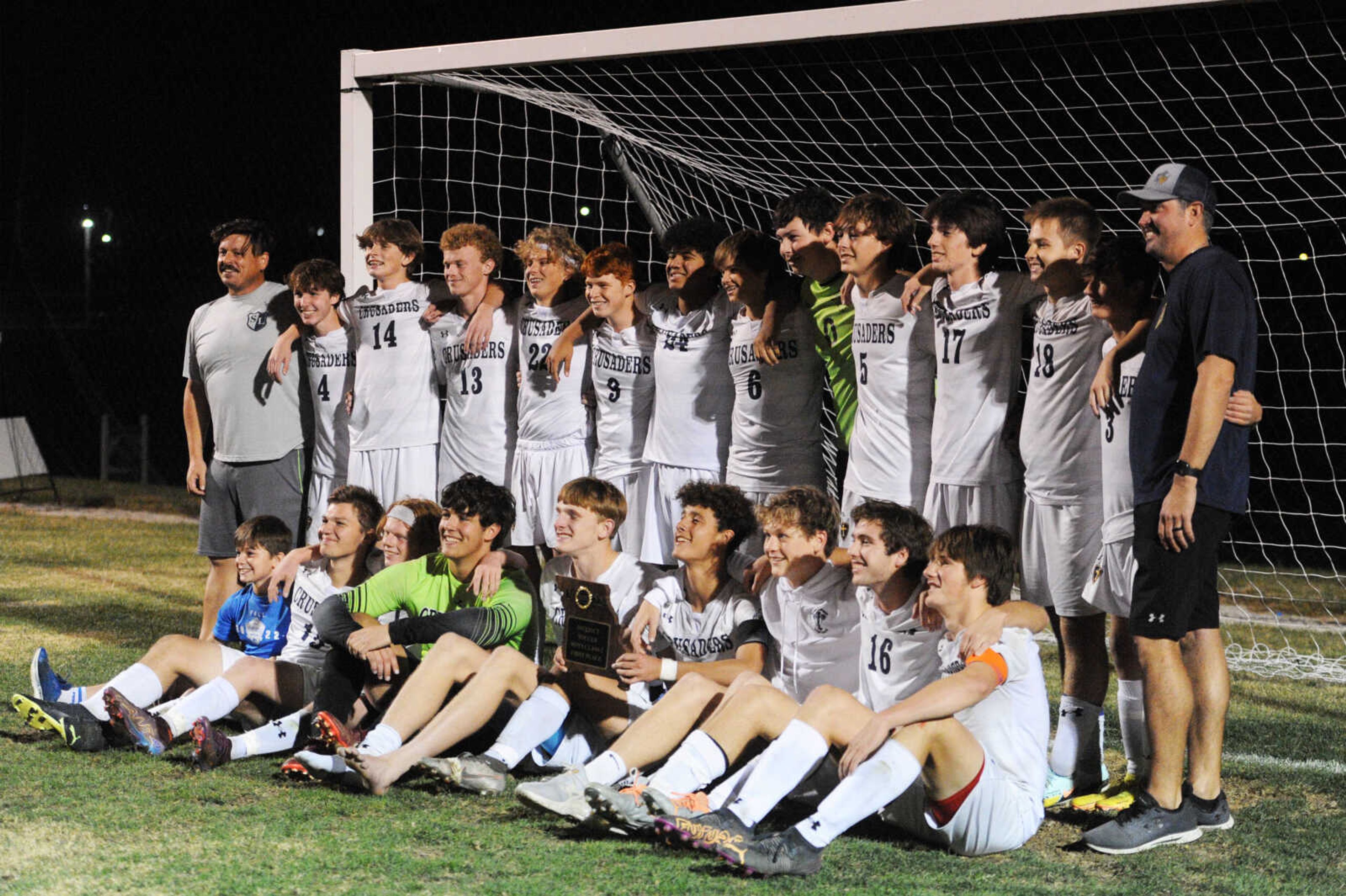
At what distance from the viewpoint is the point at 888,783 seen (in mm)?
3781

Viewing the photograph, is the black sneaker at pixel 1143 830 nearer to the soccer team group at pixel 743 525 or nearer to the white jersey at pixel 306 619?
the soccer team group at pixel 743 525

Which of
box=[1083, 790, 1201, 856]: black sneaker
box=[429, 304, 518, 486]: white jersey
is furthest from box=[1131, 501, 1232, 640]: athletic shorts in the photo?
box=[429, 304, 518, 486]: white jersey

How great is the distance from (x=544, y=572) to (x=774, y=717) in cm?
194

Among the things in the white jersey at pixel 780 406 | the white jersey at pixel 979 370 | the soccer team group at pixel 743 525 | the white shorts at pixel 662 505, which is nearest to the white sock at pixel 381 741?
the soccer team group at pixel 743 525

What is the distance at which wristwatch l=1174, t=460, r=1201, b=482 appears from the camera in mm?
4023

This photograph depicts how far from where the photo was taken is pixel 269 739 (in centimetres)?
507

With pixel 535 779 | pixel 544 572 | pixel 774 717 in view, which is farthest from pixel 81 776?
pixel 774 717

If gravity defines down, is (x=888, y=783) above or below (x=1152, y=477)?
below

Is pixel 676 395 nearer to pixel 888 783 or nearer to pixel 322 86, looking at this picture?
pixel 888 783

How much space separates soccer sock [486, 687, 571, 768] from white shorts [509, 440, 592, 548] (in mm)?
1452

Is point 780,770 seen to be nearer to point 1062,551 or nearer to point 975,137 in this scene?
point 1062,551

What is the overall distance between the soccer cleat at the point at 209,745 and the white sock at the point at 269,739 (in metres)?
0.04

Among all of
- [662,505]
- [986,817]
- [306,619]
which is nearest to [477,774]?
[306,619]

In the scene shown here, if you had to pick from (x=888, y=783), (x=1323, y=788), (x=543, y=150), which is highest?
(x=543, y=150)
